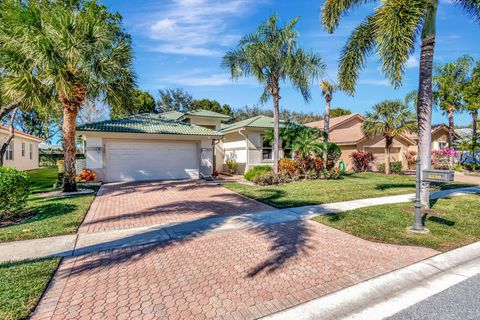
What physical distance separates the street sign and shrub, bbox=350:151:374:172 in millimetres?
17275

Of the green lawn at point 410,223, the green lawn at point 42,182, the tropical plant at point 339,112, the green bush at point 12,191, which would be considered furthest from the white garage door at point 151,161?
the tropical plant at point 339,112

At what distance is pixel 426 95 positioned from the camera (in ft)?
27.0

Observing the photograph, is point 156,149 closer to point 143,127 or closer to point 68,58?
point 143,127

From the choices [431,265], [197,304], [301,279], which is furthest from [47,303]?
[431,265]

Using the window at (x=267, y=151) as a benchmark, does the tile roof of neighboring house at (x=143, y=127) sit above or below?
above

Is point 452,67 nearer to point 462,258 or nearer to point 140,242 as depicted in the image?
point 462,258

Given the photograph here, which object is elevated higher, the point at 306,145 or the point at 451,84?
the point at 451,84

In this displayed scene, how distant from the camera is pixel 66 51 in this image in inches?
384

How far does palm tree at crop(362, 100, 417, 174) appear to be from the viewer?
62.8ft

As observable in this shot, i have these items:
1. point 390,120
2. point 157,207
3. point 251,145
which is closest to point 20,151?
point 251,145

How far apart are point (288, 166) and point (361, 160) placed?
33.0ft

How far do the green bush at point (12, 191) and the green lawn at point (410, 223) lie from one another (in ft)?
28.0

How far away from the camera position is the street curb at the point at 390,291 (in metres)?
3.23

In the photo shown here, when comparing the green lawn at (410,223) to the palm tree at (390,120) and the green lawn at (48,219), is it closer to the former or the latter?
the green lawn at (48,219)
